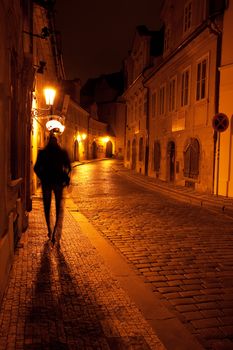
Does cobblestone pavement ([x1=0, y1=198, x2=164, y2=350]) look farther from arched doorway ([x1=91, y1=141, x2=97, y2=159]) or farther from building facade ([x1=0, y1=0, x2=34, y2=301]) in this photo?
arched doorway ([x1=91, y1=141, x2=97, y2=159])

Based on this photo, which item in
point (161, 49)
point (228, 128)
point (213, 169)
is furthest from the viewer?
point (161, 49)

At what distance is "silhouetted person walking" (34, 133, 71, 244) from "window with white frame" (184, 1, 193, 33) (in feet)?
42.6

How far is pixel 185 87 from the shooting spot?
680 inches

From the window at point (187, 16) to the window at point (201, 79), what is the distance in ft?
9.22

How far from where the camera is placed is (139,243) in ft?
22.5

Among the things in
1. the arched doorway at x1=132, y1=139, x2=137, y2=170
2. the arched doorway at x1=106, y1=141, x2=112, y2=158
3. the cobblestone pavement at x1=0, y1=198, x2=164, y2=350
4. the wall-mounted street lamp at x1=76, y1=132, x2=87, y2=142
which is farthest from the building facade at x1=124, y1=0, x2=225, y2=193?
the arched doorway at x1=106, y1=141, x2=112, y2=158

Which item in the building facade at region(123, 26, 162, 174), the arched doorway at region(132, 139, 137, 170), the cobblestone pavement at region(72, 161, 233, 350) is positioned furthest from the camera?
the arched doorway at region(132, 139, 137, 170)

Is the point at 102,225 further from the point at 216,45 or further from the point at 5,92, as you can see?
the point at 216,45

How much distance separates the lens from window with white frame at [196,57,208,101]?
14938mm

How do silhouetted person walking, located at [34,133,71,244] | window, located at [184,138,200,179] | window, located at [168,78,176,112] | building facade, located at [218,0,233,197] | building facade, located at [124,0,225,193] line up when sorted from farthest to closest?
1. window, located at [168,78,176,112]
2. window, located at [184,138,200,179]
3. building facade, located at [124,0,225,193]
4. building facade, located at [218,0,233,197]
5. silhouetted person walking, located at [34,133,71,244]

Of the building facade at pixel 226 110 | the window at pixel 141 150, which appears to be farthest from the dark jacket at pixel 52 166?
the window at pixel 141 150

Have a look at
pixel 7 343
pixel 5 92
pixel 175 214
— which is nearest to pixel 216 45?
pixel 175 214

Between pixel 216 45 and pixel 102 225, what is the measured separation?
9201 millimetres

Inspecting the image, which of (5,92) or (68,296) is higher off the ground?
(5,92)
